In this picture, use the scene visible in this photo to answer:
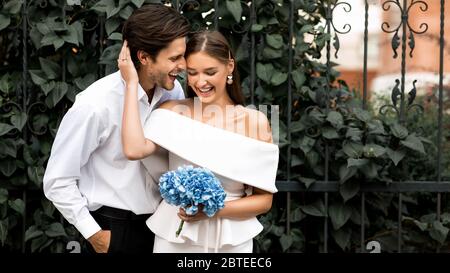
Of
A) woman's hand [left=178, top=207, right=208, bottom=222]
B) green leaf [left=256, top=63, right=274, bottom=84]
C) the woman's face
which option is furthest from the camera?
green leaf [left=256, top=63, right=274, bottom=84]

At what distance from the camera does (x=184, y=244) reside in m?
3.11

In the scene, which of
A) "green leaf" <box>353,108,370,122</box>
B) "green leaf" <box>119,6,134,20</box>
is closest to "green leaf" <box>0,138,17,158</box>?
"green leaf" <box>119,6,134,20</box>

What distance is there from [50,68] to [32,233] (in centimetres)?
94

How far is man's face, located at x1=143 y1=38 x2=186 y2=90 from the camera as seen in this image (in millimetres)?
3162

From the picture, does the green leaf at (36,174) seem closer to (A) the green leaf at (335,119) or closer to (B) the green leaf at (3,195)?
(B) the green leaf at (3,195)

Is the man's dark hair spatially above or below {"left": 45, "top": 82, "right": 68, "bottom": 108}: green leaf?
above

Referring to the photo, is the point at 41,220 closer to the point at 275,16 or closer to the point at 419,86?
the point at 275,16

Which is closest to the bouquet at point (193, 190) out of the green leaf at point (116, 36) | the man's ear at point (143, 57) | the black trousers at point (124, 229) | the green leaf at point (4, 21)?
the black trousers at point (124, 229)

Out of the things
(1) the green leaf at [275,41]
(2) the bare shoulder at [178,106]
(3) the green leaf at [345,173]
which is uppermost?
(2) the bare shoulder at [178,106]

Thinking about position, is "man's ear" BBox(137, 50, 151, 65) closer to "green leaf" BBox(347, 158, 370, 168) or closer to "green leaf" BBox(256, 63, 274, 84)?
"green leaf" BBox(256, 63, 274, 84)

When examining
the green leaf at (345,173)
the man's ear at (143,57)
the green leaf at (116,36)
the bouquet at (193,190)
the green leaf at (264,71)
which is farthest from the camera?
the green leaf at (264,71)

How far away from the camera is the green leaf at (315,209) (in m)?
4.64

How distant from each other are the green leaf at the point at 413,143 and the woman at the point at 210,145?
1601 mm
